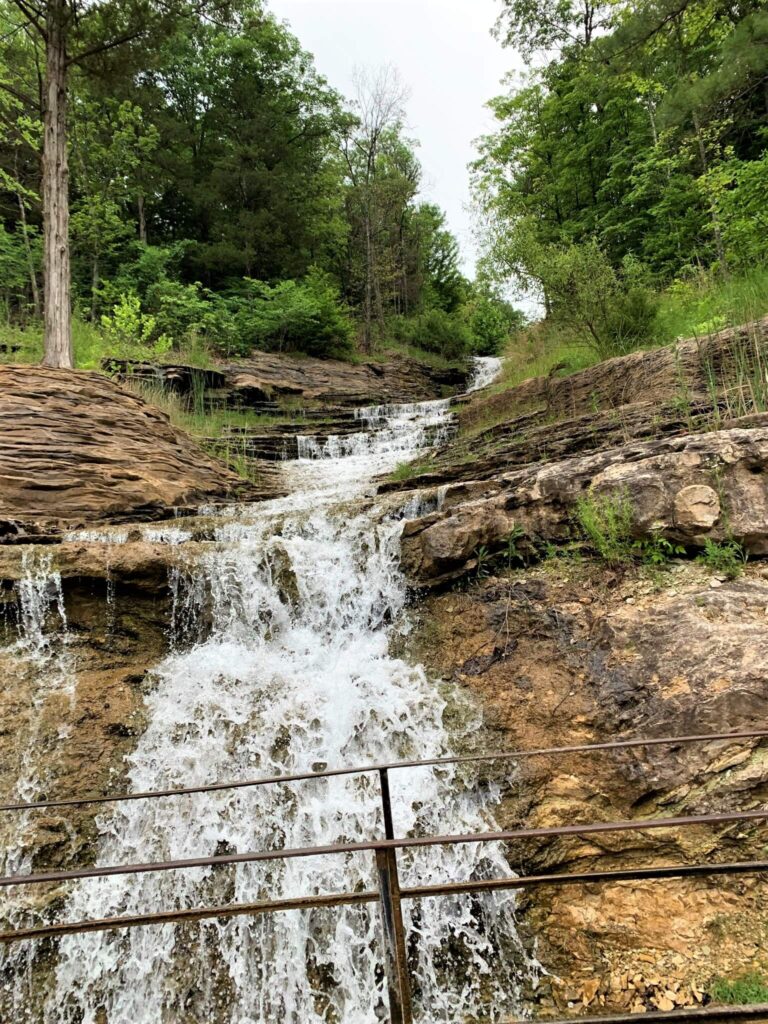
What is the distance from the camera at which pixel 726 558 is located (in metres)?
4.05

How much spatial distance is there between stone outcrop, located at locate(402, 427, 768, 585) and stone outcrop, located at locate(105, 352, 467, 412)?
833 cm

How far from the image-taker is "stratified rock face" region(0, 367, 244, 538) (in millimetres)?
6309

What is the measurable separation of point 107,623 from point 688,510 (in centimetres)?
532

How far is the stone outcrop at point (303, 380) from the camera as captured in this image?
1217 cm

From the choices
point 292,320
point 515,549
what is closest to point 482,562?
point 515,549

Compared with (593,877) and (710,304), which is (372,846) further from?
(710,304)

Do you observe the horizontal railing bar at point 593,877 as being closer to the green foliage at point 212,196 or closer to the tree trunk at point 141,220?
the green foliage at point 212,196

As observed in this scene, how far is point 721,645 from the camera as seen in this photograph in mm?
3586

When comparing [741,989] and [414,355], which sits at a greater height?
[414,355]

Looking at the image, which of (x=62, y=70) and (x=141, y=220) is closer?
(x=62, y=70)

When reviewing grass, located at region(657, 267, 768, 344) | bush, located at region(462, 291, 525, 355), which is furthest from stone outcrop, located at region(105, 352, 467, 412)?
grass, located at region(657, 267, 768, 344)

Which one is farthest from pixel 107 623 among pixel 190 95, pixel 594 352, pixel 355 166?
pixel 355 166

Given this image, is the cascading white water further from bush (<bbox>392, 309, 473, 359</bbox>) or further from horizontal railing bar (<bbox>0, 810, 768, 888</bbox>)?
bush (<bbox>392, 309, 473, 359</bbox>)

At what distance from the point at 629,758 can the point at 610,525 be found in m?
1.89
